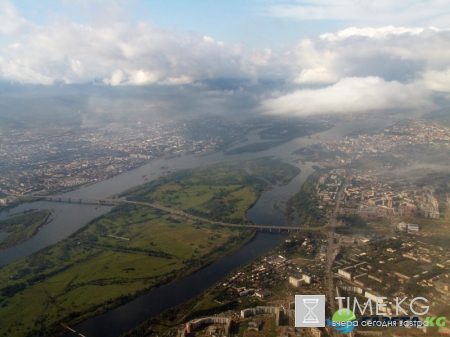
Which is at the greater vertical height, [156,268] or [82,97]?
[82,97]

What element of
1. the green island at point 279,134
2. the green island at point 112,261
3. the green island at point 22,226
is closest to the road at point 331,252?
the green island at point 112,261

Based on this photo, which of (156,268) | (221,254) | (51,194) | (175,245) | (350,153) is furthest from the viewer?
(350,153)

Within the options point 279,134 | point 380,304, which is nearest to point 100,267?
point 380,304

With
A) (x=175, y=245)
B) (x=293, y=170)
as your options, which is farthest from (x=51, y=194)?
(x=293, y=170)

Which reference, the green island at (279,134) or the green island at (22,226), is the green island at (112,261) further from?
the green island at (279,134)

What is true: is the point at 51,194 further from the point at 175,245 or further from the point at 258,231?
the point at 258,231
